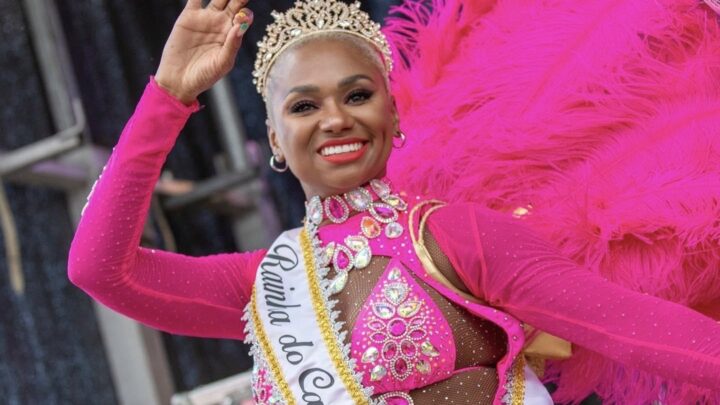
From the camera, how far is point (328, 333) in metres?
1.39

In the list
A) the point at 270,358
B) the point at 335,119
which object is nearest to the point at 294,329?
the point at 270,358

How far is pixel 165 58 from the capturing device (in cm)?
140

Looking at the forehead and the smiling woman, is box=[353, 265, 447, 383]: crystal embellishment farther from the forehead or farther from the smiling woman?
→ the forehead

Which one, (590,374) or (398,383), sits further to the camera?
(590,374)

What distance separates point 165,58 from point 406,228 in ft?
1.22

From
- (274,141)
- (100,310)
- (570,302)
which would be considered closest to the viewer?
(570,302)

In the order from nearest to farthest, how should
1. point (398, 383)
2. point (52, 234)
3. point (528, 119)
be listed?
point (398, 383)
point (528, 119)
point (52, 234)

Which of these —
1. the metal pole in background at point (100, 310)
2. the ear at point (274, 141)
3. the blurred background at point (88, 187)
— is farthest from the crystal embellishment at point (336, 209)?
the metal pole in background at point (100, 310)

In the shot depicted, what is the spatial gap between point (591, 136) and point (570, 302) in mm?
360

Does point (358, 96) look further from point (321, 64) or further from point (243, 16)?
point (243, 16)

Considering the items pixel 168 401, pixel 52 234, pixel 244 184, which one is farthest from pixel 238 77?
pixel 168 401

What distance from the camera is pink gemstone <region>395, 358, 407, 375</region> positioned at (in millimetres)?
1342

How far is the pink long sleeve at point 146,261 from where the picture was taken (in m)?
1.38

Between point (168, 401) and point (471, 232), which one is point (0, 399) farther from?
point (471, 232)
